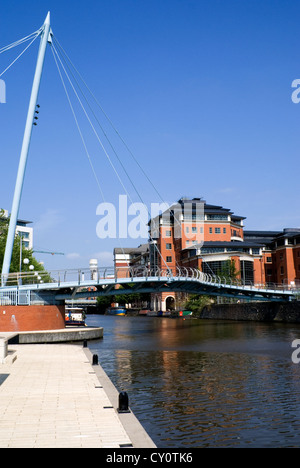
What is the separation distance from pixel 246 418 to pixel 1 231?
54714 mm

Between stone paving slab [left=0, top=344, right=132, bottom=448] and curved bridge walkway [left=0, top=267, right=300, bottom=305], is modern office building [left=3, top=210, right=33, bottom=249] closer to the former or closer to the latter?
curved bridge walkway [left=0, top=267, right=300, bottom=305]

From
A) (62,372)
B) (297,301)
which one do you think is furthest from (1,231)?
(62,372)

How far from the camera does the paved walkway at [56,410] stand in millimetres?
8984

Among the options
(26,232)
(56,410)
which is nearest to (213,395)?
(56,410)

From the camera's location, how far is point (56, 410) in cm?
1175

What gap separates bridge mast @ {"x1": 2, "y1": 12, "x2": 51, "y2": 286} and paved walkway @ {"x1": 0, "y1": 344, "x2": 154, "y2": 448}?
1955cm

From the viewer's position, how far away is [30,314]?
37.6m

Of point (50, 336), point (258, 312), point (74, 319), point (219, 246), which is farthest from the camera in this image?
point (219, 246)

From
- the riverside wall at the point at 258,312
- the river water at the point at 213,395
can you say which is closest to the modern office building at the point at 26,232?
the riverside wall at the point at 258,312

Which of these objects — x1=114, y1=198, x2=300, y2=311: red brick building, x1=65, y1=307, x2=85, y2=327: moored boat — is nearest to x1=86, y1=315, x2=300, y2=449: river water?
x1=65, y1=307, x2=85, y2=327: moored boat

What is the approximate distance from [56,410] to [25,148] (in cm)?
3191

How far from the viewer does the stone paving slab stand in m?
8.98

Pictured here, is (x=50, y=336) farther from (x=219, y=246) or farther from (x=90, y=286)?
(x=219, y=246)
